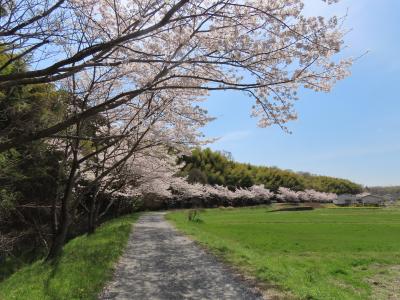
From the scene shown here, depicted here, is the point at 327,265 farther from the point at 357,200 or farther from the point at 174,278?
the point at 357,200

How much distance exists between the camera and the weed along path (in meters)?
7.33

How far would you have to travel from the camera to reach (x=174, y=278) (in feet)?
28.9

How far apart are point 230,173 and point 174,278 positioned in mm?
86472

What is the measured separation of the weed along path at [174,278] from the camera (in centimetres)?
733

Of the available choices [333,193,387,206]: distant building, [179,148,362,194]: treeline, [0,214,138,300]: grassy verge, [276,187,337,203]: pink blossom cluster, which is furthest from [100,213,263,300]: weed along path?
[333,193,387,206]: distant building

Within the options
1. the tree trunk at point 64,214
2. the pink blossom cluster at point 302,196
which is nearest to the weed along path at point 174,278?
the tree trunk at point 64,214

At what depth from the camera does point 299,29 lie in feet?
22.2

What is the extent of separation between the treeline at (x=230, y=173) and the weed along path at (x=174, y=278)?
54735mm

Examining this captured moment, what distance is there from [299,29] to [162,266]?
258 inches

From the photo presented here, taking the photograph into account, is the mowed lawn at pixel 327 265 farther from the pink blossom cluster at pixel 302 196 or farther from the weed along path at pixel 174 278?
the pink blossom cluster at pixel 302 196

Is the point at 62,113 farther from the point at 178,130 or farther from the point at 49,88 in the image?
the point at 178,130

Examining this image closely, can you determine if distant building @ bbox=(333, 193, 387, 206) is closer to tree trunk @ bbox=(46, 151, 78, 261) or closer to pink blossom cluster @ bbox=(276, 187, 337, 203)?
pink blossom cluster @ bbox=(276, 187, 337, 203)

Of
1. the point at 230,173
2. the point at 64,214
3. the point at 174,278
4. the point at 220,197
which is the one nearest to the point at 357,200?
the point at 230,173

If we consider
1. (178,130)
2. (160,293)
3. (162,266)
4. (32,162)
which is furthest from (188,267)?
(32,162)
